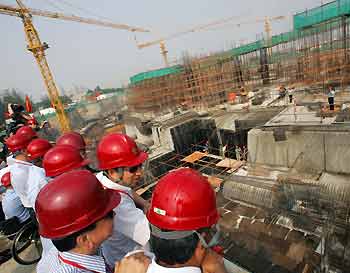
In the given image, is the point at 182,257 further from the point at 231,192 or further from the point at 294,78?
the point at 294,78

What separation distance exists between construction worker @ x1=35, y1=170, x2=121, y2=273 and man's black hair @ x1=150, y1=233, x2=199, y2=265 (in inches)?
15.1

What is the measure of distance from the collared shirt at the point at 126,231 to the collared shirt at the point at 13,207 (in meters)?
2.23

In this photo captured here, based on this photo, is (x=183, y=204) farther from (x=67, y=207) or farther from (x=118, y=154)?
(x=118, y=154)

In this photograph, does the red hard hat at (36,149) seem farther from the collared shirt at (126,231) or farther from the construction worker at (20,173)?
the collared shirt at (126,231)

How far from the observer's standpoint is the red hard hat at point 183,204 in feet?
4.53

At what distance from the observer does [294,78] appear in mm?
15328

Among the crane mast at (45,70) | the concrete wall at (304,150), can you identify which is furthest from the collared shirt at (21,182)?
the crane mast at (45,70)

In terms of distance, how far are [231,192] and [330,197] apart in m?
2.56

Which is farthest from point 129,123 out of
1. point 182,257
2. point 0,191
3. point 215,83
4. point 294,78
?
point 182,257

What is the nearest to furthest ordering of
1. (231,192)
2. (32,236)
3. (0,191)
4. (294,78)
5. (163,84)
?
(32,236), (0,191), (231,192), (294,78), (163,84)

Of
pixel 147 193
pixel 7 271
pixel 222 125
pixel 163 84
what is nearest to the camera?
pixel 7 271

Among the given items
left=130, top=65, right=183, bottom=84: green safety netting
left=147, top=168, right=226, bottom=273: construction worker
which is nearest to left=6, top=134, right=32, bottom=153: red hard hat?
left=147, top=168, right=226, bottom=273: construction worker

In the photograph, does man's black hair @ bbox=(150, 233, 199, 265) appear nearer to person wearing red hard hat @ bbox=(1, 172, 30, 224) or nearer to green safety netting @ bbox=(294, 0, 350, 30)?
person wearing red hard hat @ bbox=(1, 172, 30, 224)

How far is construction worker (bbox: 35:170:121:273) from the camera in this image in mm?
1354
